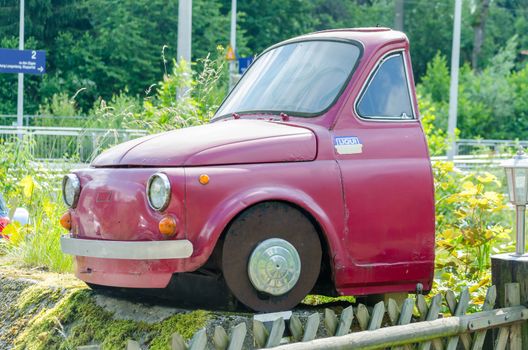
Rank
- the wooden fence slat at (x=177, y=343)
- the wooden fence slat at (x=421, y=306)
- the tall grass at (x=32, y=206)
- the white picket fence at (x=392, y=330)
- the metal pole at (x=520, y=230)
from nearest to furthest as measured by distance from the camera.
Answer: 1. the wooden fence slat at (x=177, y=343)
2. the white picket fence at (x=392, y=330)
3. the wooden fence slat at (x=421, y=306)
4. the metal pole at (x=520, y=230)
5. the tall grass at (x=32, y=206)

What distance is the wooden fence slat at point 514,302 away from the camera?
238 inches

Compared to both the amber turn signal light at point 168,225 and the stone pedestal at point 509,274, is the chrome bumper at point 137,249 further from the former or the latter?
the stone pedestal at point 509,274

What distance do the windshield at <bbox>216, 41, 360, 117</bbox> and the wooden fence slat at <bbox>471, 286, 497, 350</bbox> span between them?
4.60 feet

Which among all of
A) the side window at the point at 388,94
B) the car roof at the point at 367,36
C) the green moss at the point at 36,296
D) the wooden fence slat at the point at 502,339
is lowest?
the wooden fence slat at the point at 502,339

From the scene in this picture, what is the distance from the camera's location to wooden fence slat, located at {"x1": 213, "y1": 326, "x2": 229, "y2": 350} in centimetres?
461

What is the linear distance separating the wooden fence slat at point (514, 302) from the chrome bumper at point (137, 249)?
1955 millimetres

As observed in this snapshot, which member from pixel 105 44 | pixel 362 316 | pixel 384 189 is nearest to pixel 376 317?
pixel 362 316

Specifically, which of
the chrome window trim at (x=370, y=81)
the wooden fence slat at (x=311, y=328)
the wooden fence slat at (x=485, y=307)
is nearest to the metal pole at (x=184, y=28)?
the chrome window trim at (x=370, y=81)

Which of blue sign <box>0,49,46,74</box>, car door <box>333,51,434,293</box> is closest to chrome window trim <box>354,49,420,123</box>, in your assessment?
car door <box>333,51,434,293</box>

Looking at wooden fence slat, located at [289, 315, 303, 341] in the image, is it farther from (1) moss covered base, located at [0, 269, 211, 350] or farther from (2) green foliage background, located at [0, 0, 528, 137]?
(2) green foliage background, located at [0, 0, 528, 137]

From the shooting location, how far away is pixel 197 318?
17.7ft

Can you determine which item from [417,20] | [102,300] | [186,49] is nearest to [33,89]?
[417,20]

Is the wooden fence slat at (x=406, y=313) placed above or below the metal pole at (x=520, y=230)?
below

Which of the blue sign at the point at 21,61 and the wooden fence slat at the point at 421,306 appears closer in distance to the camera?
the wooden fence slat at the point at 421,306
